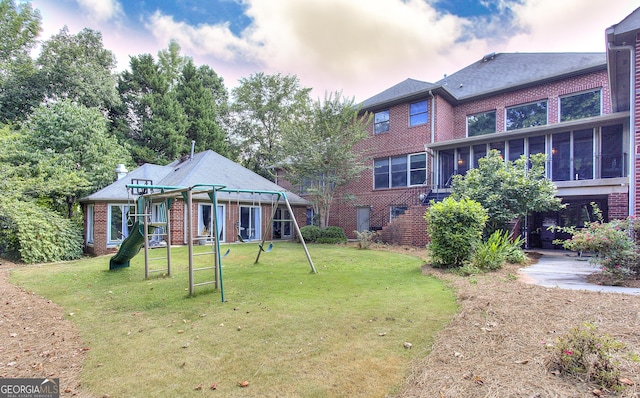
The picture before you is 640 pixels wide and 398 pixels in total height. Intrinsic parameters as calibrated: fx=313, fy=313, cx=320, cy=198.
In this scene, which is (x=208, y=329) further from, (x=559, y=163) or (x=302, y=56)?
(x=302, y=56)

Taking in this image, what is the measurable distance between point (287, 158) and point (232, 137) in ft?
49.4

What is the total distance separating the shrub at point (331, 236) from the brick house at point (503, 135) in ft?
7.21

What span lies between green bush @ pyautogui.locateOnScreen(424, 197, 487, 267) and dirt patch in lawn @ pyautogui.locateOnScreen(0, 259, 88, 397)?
7.17 meters

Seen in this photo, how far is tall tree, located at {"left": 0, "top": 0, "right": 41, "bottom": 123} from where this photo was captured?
20.7 meters

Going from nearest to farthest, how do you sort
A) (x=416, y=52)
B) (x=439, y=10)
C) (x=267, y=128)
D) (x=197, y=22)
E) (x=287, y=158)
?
(x=439, y=10) → (x=197, y=22) → (x=416, y=52) → (x=287, y=158) → (x=267, y=128)

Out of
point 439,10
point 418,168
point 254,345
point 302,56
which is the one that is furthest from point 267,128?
point 254,345

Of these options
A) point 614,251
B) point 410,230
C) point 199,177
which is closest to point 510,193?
point 614,251

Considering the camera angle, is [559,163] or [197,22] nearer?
[559,163]

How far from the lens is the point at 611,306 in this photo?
4109 millimetres

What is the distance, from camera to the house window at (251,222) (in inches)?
664

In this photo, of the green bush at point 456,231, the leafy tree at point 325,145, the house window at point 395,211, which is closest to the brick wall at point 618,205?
the green bush at point 456,231

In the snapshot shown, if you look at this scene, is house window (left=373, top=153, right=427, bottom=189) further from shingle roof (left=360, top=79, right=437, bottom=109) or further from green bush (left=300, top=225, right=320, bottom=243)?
green bush (left=300, top=225, right=320, bottom=243)

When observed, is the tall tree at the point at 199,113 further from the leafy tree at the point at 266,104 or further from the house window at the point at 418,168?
the house window at the point at 418,168

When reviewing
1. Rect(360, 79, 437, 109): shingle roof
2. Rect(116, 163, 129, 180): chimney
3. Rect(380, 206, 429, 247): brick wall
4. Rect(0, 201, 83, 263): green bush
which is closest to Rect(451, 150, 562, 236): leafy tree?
Rect(380, 206, 429, 247): brick wall
